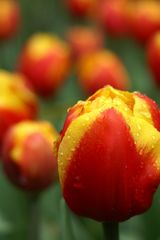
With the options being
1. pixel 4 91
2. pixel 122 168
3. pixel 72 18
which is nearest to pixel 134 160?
pixel 122 168

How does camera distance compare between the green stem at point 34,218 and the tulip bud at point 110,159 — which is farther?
the green stem at point 34,218

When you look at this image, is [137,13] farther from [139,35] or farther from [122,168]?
[122,168]

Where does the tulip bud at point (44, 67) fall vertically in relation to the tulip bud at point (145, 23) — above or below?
below

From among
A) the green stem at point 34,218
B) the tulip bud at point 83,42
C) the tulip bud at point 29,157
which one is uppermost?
the tulip bud at point 29,157

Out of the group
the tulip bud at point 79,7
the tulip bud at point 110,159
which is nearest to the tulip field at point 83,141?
the tulip bud at point 110,159

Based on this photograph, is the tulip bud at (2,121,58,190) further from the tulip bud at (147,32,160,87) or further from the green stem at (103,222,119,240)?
the tulip bud at (147,32,160,87)

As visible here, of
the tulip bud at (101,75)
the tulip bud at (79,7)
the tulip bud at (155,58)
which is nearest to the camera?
the tulip bud at (155,58)

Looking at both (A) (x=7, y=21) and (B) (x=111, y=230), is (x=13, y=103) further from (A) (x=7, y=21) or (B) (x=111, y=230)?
(A) (x=7, y=21)

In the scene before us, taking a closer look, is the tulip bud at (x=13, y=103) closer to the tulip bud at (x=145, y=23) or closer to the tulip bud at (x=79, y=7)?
the tulip bud at (x=145, y=23)
